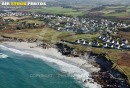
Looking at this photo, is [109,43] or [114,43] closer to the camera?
[114,43]

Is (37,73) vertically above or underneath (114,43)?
underneath

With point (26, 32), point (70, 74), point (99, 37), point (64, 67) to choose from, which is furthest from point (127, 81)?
point (26, 32)

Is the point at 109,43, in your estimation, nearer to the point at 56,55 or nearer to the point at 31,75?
the point at 56,55

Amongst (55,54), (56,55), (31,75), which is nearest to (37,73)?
(31,75)

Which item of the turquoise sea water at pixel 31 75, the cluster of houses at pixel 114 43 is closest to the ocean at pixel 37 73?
the turquoise sea water at pixel 31 75

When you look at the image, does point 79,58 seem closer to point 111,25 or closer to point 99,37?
point 99,37

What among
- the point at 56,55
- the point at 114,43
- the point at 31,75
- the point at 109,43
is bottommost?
the point at 31,75

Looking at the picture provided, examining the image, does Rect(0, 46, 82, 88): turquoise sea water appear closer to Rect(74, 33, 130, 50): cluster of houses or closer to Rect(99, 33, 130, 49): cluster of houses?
Rect(74, 33, 130, 50): cluster of houses
